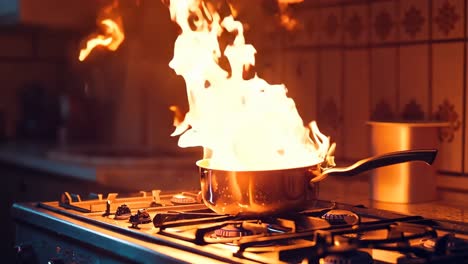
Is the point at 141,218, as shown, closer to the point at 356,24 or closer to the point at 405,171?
the point at 405,171

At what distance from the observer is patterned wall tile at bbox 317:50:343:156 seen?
2006mm

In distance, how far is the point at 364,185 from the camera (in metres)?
1.86

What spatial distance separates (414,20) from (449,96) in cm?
20

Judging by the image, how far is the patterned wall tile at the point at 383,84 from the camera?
1851mm

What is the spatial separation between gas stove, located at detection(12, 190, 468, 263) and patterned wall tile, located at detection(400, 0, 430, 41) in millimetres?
517

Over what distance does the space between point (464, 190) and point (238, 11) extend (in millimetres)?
835

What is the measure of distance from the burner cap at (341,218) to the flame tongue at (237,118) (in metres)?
0.09

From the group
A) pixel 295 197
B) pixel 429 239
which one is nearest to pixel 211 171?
pixel 295 197

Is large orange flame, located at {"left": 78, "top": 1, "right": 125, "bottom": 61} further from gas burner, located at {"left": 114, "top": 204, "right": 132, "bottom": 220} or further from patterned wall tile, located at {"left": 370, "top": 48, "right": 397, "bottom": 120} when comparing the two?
patterned wall tile, located at {"left": 370, "top": 48, "right": 397, "bottom": 120}

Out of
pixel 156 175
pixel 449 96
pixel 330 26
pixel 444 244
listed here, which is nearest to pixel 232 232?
pixel 444 244

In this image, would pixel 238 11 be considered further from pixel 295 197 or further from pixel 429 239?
pixel 429 239

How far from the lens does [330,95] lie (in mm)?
2033

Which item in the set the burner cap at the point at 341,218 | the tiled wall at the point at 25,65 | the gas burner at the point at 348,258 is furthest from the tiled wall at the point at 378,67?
the tiled wall at the point at 25,65

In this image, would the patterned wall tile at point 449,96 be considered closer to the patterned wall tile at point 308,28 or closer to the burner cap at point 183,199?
the patterned wall tile at point 308,28
